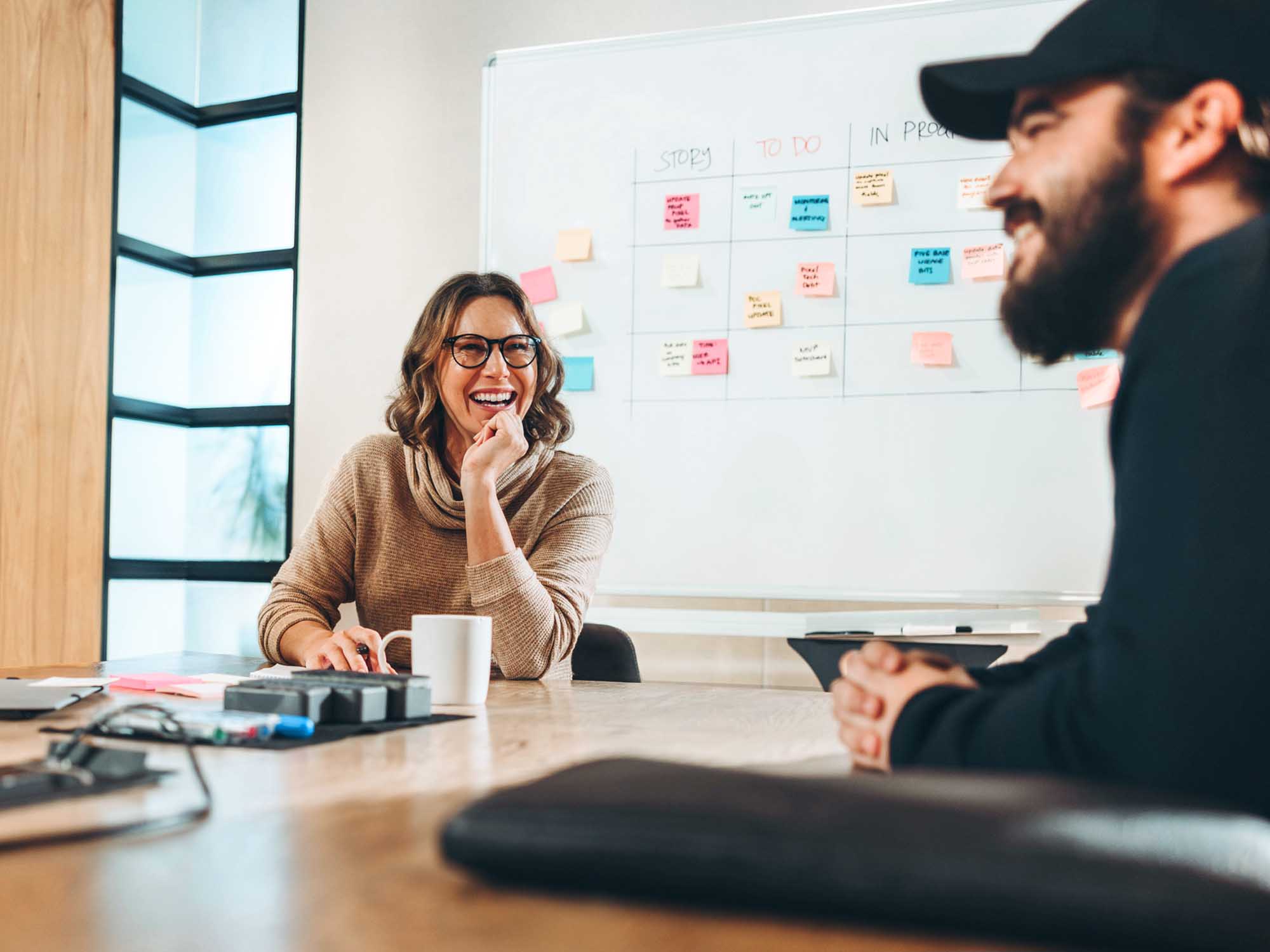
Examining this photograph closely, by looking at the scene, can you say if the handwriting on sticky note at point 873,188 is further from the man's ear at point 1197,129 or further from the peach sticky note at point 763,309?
the man's ear at point 1197,129

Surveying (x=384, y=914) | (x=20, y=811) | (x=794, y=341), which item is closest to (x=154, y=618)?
(x=794, y=341)

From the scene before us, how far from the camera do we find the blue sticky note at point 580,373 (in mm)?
2809

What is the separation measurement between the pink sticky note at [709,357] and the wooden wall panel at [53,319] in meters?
1.69

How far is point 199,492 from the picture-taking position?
11.8 feet

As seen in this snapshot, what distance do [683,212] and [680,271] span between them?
15 centimetres

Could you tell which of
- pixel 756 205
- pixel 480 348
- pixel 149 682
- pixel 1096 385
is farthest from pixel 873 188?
pixel 149 682

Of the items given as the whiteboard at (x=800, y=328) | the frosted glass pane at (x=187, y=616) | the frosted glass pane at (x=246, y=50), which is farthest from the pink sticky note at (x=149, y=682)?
the frosted glass pane at (x=246, y=50)

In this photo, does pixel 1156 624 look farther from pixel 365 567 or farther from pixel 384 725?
pixel 365 567

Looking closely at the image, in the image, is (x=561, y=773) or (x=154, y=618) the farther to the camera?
(x=154, y=618)

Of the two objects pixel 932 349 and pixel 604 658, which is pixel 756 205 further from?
pixel 604 658

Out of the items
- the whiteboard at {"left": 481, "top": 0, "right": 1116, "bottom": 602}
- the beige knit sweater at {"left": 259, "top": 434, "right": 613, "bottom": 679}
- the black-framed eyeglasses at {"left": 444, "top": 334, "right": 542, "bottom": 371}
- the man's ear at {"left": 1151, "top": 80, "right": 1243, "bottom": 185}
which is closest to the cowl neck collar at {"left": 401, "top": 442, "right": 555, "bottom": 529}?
the beige knit sweater at {"left": 259, "top": 434, "right": 613, "bottom": 679}

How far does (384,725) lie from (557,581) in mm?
766

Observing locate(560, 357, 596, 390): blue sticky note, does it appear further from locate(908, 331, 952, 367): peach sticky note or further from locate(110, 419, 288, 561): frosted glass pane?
locate(110, 419, 288, 561): frosted glass pane

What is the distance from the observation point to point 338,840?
1.78 ft
